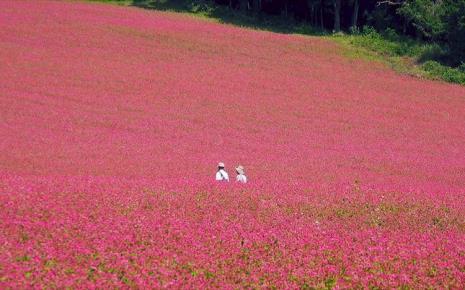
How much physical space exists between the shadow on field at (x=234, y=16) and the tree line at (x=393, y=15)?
2748 mm

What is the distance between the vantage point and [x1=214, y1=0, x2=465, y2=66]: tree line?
169ft

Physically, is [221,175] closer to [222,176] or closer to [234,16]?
[222,176]

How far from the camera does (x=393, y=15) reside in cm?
6762

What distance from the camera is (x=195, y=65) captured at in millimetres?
40469

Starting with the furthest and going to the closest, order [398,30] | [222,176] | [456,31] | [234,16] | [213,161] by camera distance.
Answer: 1. [398,30]
2. [234,16]
3. [456,31]
4. [213,161]
5. [222,176]

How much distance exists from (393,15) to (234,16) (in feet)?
53.6

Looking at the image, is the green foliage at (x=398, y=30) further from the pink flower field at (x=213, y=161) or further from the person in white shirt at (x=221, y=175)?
the person in white shirt at (x=221, y=175)

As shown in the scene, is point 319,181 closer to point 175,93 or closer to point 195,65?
point 175,93

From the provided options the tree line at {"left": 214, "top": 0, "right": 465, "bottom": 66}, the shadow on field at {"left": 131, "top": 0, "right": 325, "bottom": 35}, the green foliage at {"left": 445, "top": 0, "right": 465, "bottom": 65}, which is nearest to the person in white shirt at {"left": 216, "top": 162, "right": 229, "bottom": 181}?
the tree line at {"left": 214, "top": 0, "right": 465, "bottom": 66}

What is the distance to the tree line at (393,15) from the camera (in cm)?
5162

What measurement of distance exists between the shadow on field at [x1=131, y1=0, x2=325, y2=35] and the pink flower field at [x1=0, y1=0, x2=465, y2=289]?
430 inches

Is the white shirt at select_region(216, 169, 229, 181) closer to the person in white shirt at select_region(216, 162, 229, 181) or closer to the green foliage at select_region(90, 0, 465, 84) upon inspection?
the person in white shirt at select_region(216, 162, 229, 181)

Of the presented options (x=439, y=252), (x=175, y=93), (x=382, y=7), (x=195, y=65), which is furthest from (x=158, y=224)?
(x=382, y=7)

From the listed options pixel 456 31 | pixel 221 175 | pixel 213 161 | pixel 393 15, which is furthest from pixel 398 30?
pixel 221 175
